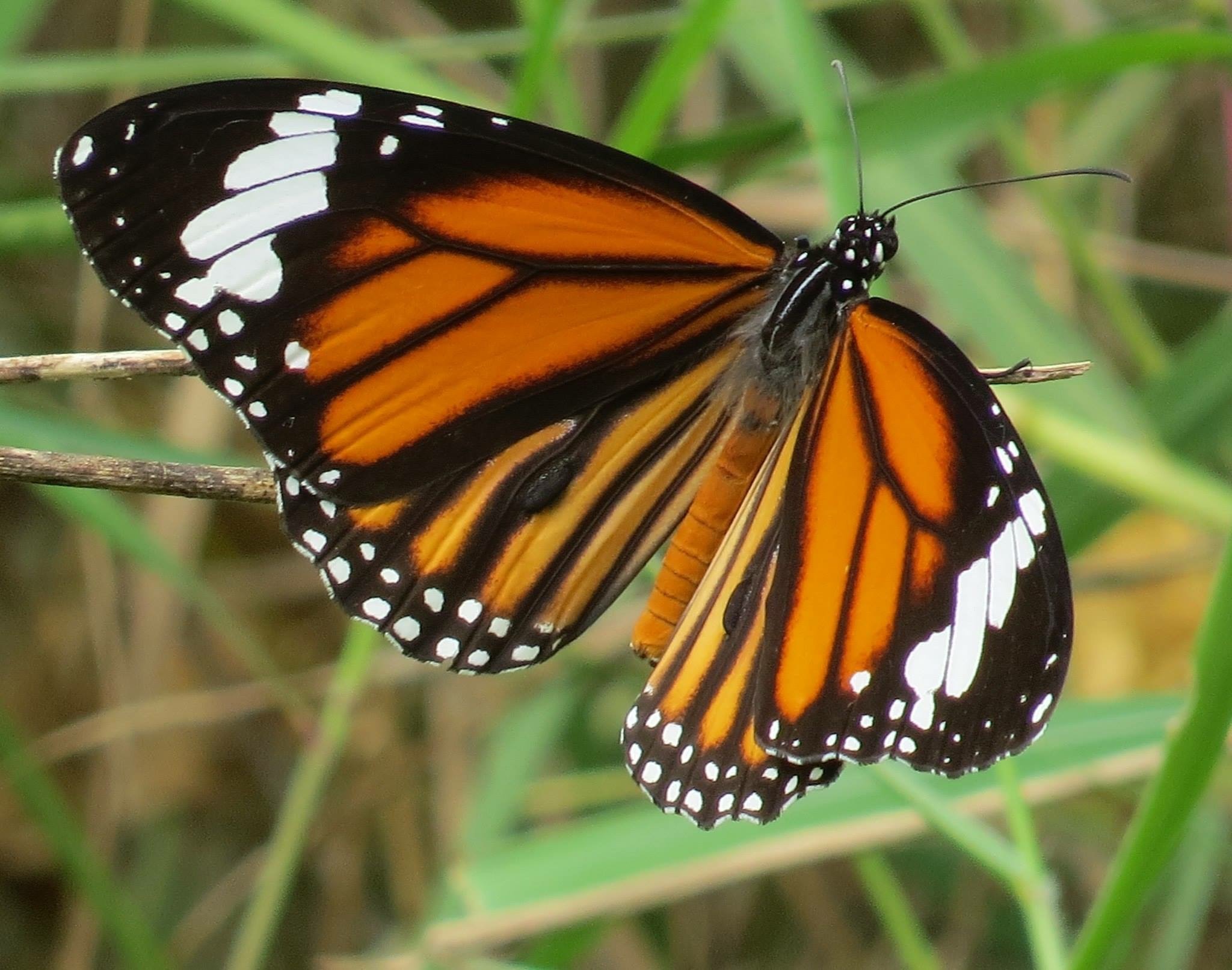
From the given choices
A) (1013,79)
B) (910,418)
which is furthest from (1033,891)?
(1013,79)

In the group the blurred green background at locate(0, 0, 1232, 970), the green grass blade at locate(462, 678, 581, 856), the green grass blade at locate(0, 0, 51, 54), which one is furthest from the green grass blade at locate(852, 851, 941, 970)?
the green grass blade at locate(0, 0, 51, 54)

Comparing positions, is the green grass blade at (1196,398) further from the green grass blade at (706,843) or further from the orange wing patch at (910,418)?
the orange wing patch at (910,418)

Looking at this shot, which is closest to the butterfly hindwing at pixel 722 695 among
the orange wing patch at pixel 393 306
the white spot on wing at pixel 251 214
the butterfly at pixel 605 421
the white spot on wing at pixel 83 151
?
the butterfly at pixel 605 421

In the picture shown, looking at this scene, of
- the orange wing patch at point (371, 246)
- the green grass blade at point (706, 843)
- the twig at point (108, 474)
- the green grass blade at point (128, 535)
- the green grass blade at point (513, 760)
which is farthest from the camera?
the green grass blade at point (513, 760)

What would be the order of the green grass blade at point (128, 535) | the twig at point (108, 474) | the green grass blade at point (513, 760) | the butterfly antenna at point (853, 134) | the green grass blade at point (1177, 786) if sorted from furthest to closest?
the green grass blade at point (513, 760) → the green grass blade at point (128, 535) → the butterfly antenna at point (853, 134) → the twig at point (108, 474) → the green grass blade at point (1177, 786)

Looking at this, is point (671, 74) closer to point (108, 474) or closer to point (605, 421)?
point (605, 421)

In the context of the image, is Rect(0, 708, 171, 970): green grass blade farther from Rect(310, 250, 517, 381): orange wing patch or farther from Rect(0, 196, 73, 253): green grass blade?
Rect(310, 250, 517, 381): orange wing patch
